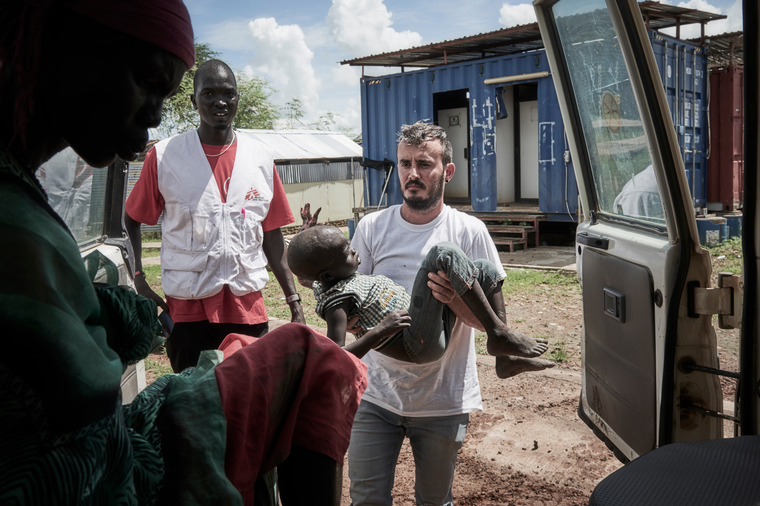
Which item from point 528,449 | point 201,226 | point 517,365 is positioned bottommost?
point 528,449

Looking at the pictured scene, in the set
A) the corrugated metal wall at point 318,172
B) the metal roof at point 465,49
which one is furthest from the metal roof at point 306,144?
the metal roof at point 465,49

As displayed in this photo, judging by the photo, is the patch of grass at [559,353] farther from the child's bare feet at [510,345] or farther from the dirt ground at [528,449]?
the child's bare feet at [510,345]

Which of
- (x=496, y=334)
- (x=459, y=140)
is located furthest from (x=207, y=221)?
(x=459, y=140)

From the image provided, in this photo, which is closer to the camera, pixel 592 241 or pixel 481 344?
pixel 592 241

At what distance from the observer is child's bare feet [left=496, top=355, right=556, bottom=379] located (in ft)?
9.66

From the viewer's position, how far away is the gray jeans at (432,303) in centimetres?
261

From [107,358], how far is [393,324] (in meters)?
1.60

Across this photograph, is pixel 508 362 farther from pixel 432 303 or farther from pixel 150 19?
pixel 150 19

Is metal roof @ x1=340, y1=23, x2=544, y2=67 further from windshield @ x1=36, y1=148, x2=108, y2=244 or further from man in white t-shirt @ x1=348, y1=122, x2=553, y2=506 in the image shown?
windshield @ x1=36, y1=148, x2=108, y2=244

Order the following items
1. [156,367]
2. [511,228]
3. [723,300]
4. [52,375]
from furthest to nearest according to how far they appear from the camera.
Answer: [511,228] → [156,367] → [723,300] → [52,375]

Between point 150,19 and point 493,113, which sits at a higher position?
point 493,113

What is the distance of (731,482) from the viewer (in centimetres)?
137

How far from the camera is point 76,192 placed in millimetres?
2984

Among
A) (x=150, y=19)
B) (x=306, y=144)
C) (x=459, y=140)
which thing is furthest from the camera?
(x=306, y=144)
